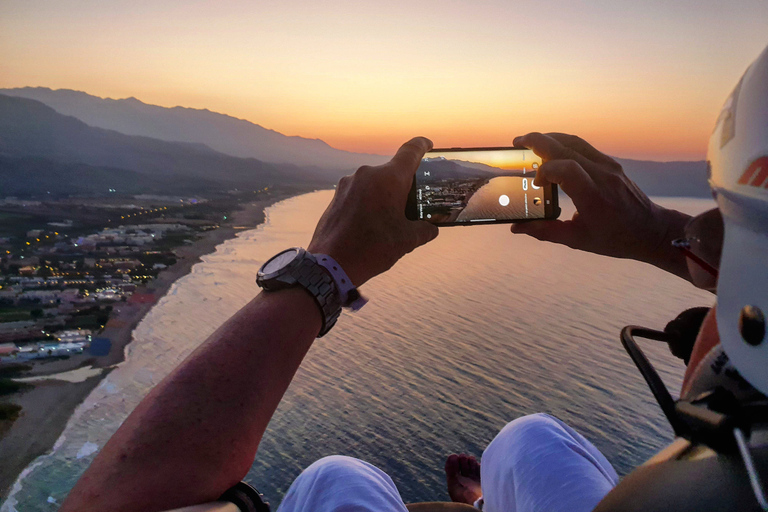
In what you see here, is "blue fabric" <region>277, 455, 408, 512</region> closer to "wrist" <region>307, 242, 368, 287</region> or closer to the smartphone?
"wrist" <region>307, 242, 368, 287</region>

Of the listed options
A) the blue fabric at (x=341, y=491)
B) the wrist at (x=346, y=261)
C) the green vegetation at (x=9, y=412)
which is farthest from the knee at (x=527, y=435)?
the green vegetation at (x=9, y=412)

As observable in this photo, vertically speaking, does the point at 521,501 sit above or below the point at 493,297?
above

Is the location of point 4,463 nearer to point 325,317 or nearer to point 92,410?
Result: point 92,410

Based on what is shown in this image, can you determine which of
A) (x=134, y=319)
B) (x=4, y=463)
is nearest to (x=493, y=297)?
(x=4, y=463)

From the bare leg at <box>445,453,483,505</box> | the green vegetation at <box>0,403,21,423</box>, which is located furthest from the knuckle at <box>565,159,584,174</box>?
the green vegetation at <box>0,403,21,423</box>

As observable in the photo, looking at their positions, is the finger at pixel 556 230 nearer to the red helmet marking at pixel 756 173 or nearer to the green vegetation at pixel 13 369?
the red helmet marking at pixel 756 173
